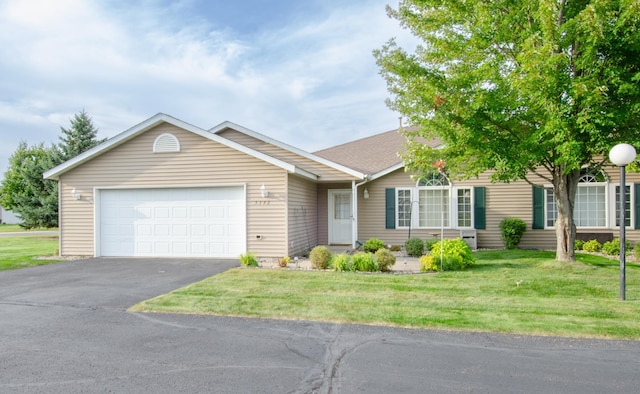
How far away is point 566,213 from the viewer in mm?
9555

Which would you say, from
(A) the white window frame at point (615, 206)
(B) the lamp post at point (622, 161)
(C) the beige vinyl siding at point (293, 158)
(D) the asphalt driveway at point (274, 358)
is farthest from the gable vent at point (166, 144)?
(A) the white window frame at point (615, 206)

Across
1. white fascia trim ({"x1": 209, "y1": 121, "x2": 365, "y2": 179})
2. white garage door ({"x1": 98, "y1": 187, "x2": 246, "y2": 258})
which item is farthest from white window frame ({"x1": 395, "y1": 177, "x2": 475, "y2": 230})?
white garage door ({"x1": 98, "y1": 187, "x2": 246, "y2": 258})

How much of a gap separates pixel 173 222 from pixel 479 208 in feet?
32.4

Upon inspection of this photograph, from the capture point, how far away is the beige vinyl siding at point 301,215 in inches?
459

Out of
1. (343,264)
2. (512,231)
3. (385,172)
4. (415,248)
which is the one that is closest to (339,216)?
(385,172)

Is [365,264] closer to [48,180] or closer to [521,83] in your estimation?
[521,83]

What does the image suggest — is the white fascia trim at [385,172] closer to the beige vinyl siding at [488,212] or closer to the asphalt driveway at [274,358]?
the beige vinyl siding at [488,212]

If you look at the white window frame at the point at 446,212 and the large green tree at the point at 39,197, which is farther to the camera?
the large green tree at the point at 39,197

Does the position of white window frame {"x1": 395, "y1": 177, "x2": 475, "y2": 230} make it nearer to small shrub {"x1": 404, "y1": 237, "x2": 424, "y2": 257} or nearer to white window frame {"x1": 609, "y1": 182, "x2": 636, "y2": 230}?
small shrub {"x1": 404, "y1": 237, "x2": 424, "y2": 257}

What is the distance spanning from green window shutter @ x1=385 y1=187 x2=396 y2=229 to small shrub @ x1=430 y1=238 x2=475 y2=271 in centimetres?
421

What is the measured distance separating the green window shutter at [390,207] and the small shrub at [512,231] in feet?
11.7

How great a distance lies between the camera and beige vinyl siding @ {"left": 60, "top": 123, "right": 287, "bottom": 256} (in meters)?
11.3

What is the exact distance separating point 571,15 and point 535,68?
7.20ft

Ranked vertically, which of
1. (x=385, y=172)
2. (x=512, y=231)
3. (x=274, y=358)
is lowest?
(x=274, y=358)
